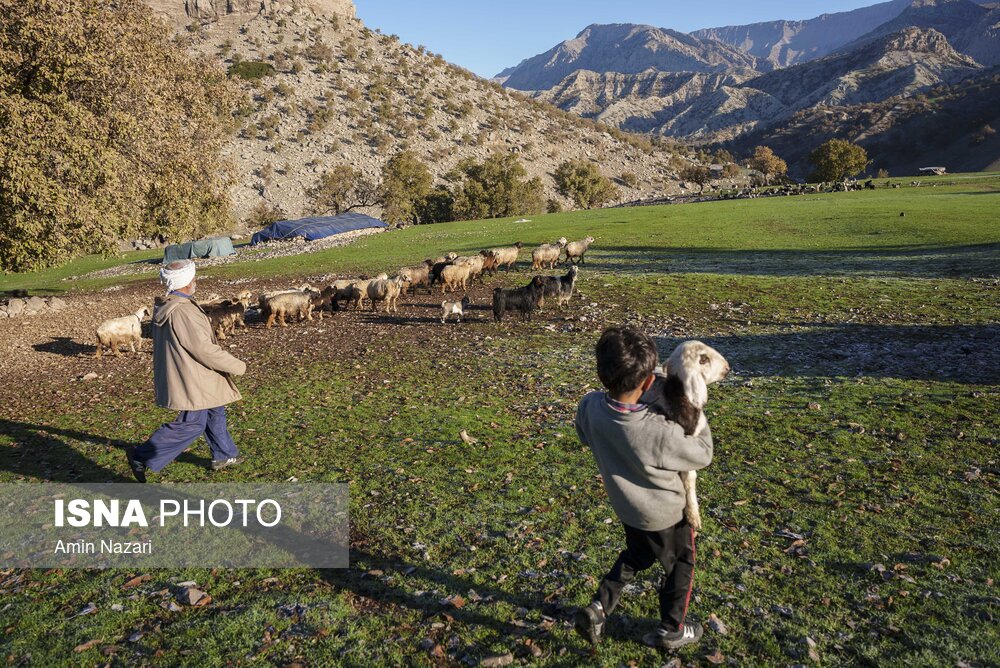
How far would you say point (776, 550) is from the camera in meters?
5.24

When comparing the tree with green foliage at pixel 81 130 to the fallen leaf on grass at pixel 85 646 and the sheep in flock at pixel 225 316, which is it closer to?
the sheep in flock at pixel 225 316

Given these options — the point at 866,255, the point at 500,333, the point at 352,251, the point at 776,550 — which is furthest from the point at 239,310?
the point at 866,255

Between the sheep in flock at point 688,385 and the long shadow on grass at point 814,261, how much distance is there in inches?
782

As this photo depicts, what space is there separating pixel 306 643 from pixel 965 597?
216 inches

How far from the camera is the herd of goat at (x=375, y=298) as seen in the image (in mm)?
15446

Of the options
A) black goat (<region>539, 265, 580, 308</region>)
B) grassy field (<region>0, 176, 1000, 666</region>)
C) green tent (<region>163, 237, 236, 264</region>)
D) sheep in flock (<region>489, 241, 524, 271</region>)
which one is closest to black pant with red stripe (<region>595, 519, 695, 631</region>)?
grassy field (<region>0, 176, 1000, 666</region>)

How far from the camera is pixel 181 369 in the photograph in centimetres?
664

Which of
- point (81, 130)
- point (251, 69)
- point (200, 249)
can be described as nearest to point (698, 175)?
point (251, 69)

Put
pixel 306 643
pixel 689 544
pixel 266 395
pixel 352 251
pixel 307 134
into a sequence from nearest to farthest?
pixel 689 544 < pixel 306 643 < pixel 266 395 < pixel 352 251 < pixel 307 134

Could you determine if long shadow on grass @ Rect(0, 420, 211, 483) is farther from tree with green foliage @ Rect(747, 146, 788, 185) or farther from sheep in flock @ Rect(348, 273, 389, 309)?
tree with green foliage @ Rect(747, 146, 788, 185)

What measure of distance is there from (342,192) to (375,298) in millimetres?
64299

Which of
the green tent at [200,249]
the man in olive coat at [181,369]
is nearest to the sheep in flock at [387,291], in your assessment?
the man in olive coat at [181,369]

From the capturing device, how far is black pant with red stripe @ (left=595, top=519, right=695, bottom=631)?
3836mm

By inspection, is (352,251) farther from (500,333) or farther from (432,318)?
(500,333)
